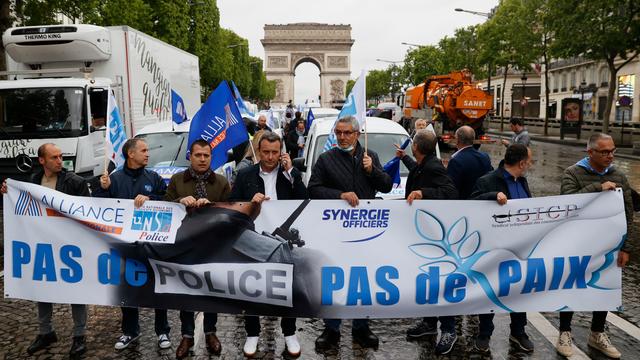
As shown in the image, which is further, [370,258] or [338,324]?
[338,324]

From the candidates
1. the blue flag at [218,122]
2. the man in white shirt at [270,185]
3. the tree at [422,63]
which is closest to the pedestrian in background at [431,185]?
the man in white shirt at [270,185]

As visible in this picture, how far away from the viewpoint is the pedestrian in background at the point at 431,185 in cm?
493

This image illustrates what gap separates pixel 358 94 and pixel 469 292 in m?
2.16

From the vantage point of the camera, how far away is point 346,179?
5066 millimetres

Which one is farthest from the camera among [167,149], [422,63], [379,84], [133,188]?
[379,84]

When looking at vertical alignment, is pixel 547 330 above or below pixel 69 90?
below

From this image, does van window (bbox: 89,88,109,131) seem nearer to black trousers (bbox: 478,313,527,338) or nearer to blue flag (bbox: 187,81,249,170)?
blue flag (bbox: 187,81,249,170)

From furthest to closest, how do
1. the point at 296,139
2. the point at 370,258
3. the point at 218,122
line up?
the point at 296,139
the point at 218,122
the point at 370,258

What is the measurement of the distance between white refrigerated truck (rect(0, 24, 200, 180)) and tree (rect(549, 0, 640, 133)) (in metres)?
20.5

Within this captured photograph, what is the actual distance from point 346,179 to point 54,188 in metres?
2.37

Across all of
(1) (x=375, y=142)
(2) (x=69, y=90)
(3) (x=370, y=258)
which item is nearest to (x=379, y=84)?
(2) (x=69, y=90)

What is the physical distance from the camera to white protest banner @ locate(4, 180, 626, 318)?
467 cm

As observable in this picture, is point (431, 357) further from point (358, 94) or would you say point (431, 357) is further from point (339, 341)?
point (358, 94)

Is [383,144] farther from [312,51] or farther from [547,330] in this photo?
[312,51]
